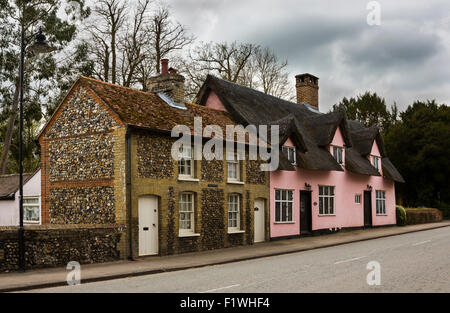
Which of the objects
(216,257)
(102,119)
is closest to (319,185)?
(216,257)

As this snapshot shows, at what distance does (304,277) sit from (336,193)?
18380mm

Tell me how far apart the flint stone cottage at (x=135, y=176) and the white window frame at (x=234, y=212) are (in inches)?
1.7

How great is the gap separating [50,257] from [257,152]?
36.5 feet

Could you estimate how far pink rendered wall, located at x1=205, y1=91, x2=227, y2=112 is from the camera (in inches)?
1020

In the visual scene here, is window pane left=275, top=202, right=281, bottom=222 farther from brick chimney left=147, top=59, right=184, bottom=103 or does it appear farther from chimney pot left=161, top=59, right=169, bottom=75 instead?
chimney pot left=161, top=59, right=169, bottom=75

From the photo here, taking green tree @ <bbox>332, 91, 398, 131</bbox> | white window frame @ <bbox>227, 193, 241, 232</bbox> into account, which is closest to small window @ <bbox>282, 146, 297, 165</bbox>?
white window frame @ <bbox>227, 193, 241, 232</bbox>

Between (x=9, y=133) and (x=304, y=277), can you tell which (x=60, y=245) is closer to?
(x=304, y=277)

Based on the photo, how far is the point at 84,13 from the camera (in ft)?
115

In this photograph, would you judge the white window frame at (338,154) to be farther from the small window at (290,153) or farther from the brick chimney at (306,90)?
the brick chimney at (306,90)

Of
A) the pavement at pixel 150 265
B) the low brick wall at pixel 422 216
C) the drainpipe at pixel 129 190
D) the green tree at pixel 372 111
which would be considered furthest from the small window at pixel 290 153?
the green tree at pixel 372 111

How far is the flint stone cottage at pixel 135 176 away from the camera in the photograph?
56.5 feet

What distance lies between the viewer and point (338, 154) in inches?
1172

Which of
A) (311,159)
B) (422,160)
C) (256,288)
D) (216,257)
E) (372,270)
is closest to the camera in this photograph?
(256,288)
